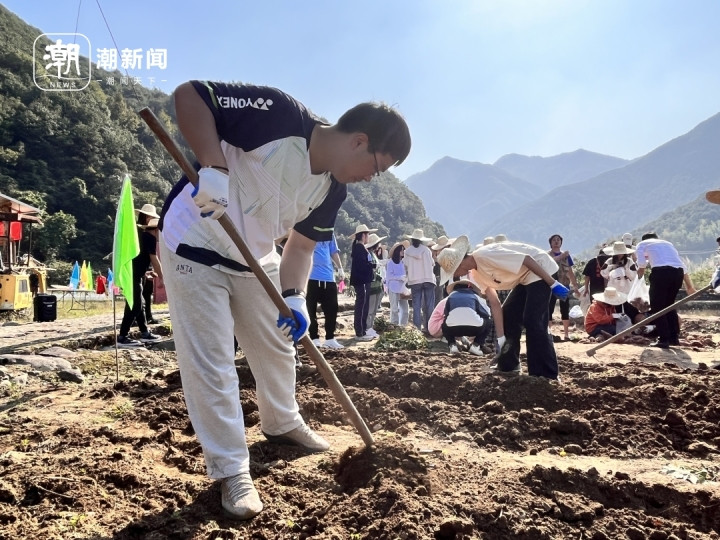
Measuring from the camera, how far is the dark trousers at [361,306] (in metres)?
8.14

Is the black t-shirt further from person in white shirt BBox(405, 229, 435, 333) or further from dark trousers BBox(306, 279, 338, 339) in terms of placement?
person in white shirt BBox(405, 229, 435, 333)

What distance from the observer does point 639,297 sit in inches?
305

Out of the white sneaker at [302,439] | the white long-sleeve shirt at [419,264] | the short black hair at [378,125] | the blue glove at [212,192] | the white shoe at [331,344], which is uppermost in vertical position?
the short black hair at [378,125]

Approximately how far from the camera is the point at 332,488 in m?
2.38

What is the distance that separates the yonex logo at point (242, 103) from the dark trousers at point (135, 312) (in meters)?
5.00

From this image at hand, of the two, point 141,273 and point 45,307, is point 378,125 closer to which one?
point 141,273

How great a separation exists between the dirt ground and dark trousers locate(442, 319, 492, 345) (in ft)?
5.57

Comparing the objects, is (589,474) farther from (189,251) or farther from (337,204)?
(189,251)

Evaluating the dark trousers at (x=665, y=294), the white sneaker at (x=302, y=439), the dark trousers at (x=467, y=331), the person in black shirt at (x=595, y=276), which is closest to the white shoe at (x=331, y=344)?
the dark trousers at (x=467, y=331)

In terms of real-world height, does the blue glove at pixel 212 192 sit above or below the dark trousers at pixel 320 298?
above

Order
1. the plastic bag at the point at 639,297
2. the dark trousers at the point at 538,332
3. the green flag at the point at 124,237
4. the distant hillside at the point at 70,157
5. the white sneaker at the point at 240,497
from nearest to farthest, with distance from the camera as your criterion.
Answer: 1. the white sneaker at the point at 240,497
2. the dark trousers at the point at 538,332
3. the green flag at the point at 124,237
4. the plastic bag at the point at 639,297
5. the distant hillside at the point at 70,157

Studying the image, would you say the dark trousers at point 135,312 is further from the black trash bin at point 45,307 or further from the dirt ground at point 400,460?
the black trash bin at point 45,307

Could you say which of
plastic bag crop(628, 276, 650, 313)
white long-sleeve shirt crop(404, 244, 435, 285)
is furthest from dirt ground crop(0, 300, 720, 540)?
white long-sleeve shirt crop(404, 244, 435, 285)

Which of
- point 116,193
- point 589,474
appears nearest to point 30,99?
point 116,193
